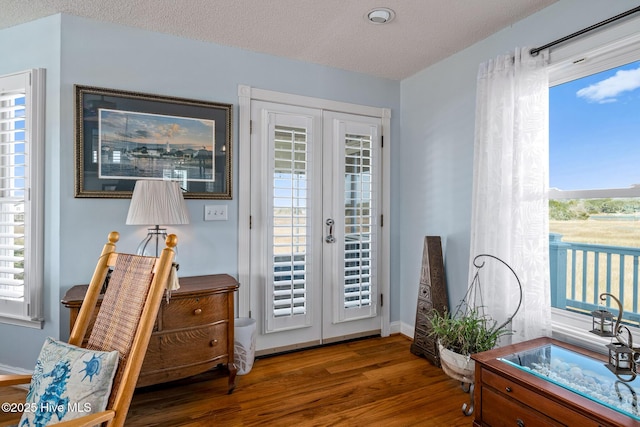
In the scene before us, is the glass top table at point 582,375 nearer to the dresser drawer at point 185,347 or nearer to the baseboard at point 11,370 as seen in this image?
the dresser drawer at point 185,347

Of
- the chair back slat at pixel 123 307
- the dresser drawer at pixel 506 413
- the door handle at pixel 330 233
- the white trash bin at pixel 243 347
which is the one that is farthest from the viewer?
the door handle at pixel 330 233

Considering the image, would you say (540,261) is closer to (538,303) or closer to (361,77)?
(538,303)

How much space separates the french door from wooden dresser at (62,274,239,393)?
56cm

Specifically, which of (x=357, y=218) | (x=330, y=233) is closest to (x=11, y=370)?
(x=330, y=233)

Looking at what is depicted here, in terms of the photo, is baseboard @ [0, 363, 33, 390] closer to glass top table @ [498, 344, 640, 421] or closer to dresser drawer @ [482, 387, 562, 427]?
dresser drawer @ [482, 387, 562, 427]

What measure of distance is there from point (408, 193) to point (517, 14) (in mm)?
1646

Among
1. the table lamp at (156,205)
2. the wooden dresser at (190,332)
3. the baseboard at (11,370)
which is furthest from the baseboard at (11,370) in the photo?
the table lamp at (156,205)

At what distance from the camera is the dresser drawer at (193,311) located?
2.12 meters

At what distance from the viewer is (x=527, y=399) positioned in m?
1.58

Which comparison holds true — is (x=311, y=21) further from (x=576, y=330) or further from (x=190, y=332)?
(x=576, y=330)

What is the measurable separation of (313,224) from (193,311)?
50.1 inches

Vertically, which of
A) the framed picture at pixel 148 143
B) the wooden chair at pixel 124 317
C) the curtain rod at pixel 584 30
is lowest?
the wooden chair at pixel 124 317

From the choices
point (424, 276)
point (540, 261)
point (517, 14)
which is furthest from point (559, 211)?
point (517, 14)

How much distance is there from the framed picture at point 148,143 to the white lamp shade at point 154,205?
1.43ft
